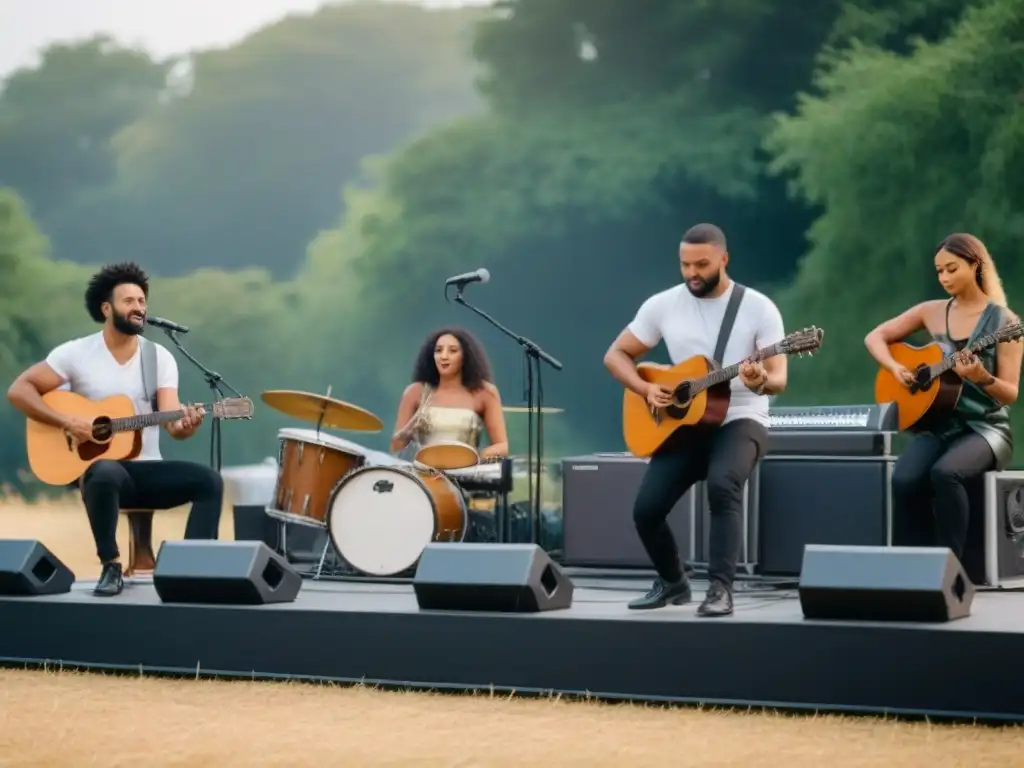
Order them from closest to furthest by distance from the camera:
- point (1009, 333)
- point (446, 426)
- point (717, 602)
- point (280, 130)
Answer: point (717, 602)
point (1009, 333)
point (446, 426)
point (280, 130)

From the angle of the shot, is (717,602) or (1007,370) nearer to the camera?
(717,602)

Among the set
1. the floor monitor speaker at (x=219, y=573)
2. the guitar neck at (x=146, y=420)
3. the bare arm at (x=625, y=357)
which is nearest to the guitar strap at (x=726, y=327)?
the bare arm at (x=625, y=357)

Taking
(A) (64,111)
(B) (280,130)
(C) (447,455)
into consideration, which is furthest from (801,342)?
(A) (64,111)

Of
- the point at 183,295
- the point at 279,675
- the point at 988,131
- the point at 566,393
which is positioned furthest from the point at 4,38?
the point at 279,675

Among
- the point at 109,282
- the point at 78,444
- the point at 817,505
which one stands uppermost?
the point at 109,282

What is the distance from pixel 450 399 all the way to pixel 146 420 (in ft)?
6.07

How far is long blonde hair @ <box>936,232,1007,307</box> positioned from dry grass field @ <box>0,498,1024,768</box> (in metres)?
1.95

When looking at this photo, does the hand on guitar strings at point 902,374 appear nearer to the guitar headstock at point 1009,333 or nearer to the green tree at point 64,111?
the guitar headstock at point 1009,333

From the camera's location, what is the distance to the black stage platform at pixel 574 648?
13.3 ft

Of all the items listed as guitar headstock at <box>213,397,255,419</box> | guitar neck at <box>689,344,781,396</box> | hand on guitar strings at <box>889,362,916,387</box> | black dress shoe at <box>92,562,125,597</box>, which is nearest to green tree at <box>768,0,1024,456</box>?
hand on guitar strings at <box>889,362,916,387</box>

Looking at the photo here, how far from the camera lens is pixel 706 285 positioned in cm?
468

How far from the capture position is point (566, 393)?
1262 centimetres

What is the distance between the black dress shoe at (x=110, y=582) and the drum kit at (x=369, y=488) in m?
1.10

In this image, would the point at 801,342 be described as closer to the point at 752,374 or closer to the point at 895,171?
the point at 752,374
